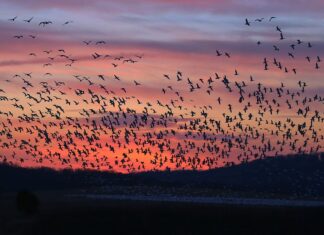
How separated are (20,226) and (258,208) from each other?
95.6 ft

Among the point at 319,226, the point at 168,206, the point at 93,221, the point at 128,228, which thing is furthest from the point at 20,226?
the point at 319,226

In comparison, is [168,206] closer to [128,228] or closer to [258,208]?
[258,208]

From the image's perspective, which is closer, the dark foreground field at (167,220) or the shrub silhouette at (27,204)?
the dark foreground field at (167,220)

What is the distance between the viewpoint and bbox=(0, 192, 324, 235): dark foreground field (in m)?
89.8

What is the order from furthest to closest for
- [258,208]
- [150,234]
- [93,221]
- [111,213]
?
[258,208], [111,213], [93,221], [150,234]

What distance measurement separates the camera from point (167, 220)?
97.5 meters

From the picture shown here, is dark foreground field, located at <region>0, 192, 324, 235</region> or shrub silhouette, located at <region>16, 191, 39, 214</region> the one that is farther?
shrub silhouette, located at <region>16, 191, 39, 214</region>

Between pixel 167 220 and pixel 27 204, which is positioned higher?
pixel 167 220

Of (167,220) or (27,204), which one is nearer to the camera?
(167,220)

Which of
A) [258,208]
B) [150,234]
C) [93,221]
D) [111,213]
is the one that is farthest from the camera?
[258,208]

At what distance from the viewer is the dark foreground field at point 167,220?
3533 inches

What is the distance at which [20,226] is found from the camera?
101 meters

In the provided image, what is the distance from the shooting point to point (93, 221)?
3868 inches

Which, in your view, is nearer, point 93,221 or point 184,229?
point 184,229
